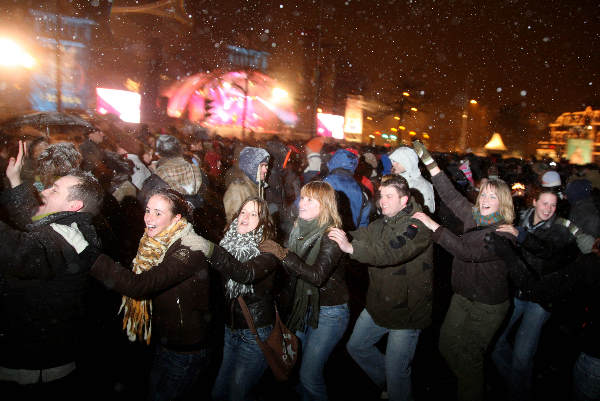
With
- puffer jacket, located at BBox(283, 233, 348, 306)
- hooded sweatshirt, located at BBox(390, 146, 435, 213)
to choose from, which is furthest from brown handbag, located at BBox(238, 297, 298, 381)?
hooded sweatshirt, located at BBox(390, 146, 435, 213)

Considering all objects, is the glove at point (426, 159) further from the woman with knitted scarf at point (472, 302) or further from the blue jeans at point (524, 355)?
the blue jeans at point (524, 355)

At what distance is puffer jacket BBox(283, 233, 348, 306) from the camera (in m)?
2.72

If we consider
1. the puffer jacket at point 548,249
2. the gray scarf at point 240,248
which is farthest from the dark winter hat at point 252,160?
the puffer jacket at point 548,249

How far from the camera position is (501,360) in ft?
12.3

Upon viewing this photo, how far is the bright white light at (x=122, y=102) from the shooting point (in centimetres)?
3306

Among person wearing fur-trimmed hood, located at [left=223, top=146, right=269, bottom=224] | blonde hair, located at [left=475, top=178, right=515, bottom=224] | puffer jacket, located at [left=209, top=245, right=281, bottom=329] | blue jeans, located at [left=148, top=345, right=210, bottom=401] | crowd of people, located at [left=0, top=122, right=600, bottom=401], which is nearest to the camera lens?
crowd of people, located at [left=0, top=122, right=600, bottom=401]

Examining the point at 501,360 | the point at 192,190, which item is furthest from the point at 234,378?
the point at 501,360

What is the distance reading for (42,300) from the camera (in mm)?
2172

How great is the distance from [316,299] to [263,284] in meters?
0.49

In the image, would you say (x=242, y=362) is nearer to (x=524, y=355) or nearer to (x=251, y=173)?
(x=251, y=173)

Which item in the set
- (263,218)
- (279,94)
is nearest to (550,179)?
(263,218)

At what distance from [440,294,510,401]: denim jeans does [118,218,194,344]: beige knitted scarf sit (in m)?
2.48

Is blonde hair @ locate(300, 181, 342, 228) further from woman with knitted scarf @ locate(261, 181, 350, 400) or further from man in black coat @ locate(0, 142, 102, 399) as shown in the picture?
man in black coat @ locate(0, 142, 102, 399)

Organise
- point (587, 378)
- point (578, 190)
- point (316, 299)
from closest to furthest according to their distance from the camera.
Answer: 1. point (587, 378)
2. point (316, 299)
3. point (578, 190)
